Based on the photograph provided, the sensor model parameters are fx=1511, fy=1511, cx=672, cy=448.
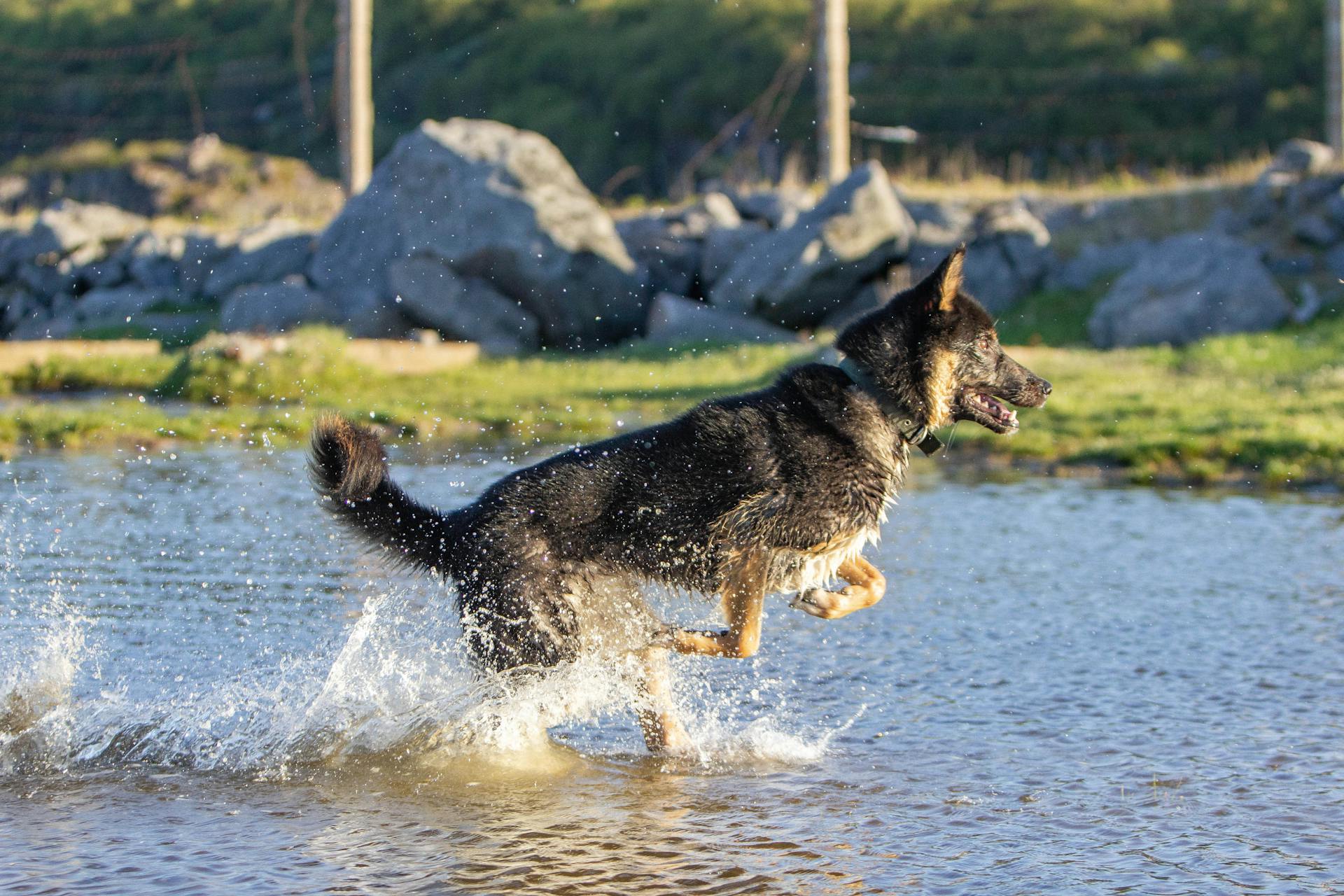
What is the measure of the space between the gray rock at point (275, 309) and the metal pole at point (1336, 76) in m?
13.4

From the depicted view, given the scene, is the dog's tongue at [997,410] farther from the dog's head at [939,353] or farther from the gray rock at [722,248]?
the gray rock at [722,248]

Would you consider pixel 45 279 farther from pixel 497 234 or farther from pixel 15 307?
pixel 497 234

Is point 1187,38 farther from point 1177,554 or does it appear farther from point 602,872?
point 602,872

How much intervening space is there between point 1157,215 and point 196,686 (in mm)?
17982

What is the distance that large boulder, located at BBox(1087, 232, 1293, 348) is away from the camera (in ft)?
55.1

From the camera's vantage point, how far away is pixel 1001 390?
19.0 ft

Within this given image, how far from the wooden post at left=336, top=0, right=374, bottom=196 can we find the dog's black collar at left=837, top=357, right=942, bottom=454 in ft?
59.6

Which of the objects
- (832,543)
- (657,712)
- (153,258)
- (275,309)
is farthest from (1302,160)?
(657,712)

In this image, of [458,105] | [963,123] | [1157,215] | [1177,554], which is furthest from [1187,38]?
[1177,554]

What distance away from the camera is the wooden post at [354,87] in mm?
22516

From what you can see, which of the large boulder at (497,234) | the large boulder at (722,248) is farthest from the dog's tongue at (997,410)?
the large boulder at (722,248)

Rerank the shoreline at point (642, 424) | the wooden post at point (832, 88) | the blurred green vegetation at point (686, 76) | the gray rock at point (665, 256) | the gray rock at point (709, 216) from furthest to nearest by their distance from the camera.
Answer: the blurred green vegetation at point (686, 76)
the gray rock at point (709, 216)
the wooden post at point (832, 88)
the gray rock at point (665, 256)
the shoreline at point (642, 424)

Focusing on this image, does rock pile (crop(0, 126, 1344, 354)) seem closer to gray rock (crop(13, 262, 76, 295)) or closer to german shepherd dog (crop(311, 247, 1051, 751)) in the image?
gray rock (crop(13, 262, 76, 295))

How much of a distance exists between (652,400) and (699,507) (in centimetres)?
886
